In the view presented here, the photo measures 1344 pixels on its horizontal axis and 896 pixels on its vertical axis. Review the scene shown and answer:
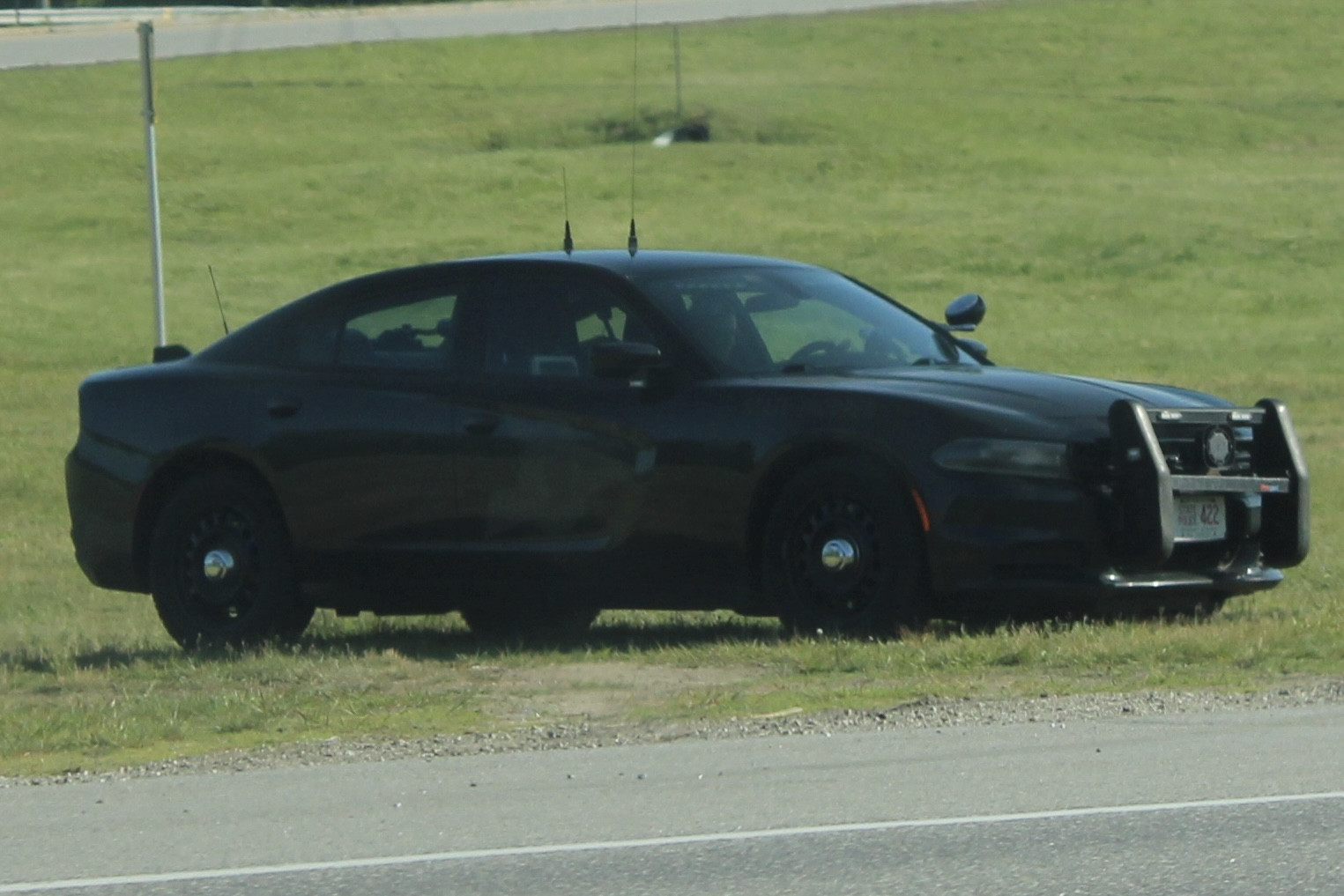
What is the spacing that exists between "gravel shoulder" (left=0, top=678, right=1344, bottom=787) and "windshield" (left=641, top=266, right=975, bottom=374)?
6.42 ft

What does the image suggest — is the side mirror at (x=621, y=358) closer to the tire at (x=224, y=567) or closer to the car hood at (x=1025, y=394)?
the car hood at (x=1025, y=394)

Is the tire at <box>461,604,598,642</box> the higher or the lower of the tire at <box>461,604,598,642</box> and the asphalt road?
the lower

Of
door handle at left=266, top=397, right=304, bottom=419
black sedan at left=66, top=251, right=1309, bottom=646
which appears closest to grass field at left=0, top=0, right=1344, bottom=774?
black sedan at left=66, top=251, right=1309, bottom=646

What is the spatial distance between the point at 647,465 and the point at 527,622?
1760 millimetres

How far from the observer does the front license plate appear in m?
9.51

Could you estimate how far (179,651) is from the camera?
420 inches

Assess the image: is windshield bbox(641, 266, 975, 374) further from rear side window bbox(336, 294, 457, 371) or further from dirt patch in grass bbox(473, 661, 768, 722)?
dirt patch in grass bbox(473, 661, 768, 722)

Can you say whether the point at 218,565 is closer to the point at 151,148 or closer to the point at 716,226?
the point at 151,148

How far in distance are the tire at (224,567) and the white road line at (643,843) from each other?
14.0 ft

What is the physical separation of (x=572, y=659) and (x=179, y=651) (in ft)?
6.25

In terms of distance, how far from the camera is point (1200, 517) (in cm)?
962

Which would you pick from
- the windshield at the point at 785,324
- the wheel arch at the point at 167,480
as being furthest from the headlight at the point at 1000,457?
the wheel arch at the point at 167,480

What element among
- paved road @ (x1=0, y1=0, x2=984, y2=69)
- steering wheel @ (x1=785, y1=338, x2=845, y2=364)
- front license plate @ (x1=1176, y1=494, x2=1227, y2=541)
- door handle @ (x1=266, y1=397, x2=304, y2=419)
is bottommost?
front license plate @ (x1=1176, y1=494, x2=1227, y2=541)

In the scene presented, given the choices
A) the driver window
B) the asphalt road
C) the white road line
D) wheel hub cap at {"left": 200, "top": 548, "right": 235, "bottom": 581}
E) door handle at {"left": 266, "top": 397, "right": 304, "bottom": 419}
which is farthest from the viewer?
wheel hub cap at {"left": 200, "top": 548, "right": 235, "bottom": 581}
